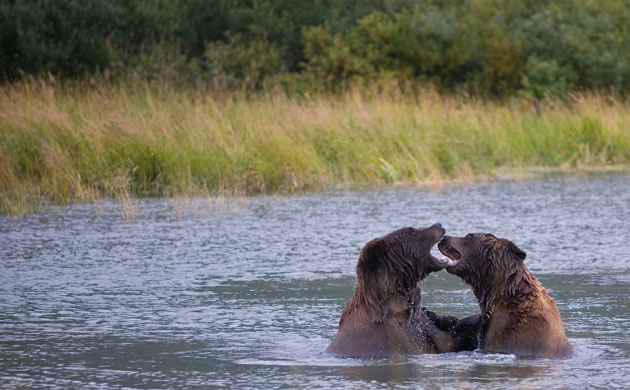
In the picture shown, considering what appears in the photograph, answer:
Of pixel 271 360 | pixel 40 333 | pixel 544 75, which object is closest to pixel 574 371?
pixel 271 360

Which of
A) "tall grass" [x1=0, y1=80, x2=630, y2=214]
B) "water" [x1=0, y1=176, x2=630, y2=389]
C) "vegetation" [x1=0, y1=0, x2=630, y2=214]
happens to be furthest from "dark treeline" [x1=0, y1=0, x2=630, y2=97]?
"water" [x1=0, y1=176, x2=630, y2=389]

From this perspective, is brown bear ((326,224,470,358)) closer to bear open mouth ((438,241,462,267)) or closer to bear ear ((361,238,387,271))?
bear ear ((361,238,387,271))

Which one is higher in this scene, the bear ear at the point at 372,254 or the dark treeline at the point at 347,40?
the dark treeline at the point at 347,40

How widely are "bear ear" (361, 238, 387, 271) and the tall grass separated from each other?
8.30 metres

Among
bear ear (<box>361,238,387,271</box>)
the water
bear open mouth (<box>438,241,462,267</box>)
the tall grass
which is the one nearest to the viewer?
the water

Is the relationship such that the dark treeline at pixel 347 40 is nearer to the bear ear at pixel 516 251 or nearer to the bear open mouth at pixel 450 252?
the bear open mouth at pixel 450 252

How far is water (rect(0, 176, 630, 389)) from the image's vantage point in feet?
22.1

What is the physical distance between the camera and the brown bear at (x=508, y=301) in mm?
6934

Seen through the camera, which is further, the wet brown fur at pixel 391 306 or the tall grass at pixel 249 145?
the tall grass at pixel 249 145

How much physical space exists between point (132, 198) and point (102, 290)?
6.62m

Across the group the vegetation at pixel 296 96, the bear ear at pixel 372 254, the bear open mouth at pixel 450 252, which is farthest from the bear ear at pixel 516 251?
the vegetation at pixel 296 96

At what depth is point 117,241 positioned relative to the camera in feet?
40.7

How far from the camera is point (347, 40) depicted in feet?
115

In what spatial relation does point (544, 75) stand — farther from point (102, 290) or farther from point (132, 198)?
point (102, 290)
